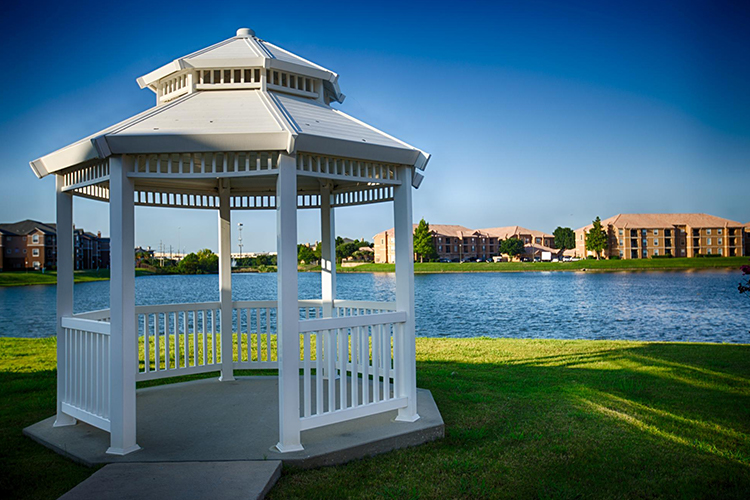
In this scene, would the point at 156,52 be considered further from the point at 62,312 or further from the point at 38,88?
the point at 62,312

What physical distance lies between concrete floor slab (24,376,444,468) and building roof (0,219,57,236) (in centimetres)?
5942

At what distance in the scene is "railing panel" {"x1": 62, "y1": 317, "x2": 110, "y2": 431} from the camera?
4.65m

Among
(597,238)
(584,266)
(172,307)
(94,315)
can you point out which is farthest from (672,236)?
(94,315)

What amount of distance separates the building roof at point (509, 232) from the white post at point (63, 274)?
120807mm

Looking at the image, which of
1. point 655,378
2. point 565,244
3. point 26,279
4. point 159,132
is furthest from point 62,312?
point 565,244

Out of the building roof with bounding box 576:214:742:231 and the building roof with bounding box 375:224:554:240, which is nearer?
the building roof with bounding box 576:214:742:231

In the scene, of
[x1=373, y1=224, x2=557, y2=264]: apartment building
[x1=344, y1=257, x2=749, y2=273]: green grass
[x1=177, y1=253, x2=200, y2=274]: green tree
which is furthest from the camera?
[x1=373, y1=224, x2=557, y2=264]: apartment building

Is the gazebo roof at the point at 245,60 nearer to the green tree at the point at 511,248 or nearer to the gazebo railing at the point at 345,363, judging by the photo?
the gazebo railing at the point at 345,363

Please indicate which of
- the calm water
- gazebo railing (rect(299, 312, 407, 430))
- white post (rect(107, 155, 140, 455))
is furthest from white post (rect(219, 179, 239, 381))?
the calm water

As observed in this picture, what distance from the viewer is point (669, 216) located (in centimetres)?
9556

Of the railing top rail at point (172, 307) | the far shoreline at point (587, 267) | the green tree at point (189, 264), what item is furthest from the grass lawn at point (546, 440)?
the far shoreline at point (587, 267)

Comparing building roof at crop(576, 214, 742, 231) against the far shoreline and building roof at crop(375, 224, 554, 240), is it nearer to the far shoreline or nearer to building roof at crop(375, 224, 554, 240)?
the far shoreline

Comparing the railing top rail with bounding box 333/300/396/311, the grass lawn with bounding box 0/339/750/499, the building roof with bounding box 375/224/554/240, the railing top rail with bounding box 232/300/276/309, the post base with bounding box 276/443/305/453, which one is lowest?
the grass lawn with bounding box 0/339/750/499

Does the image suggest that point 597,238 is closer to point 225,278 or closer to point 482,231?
point 482,231
